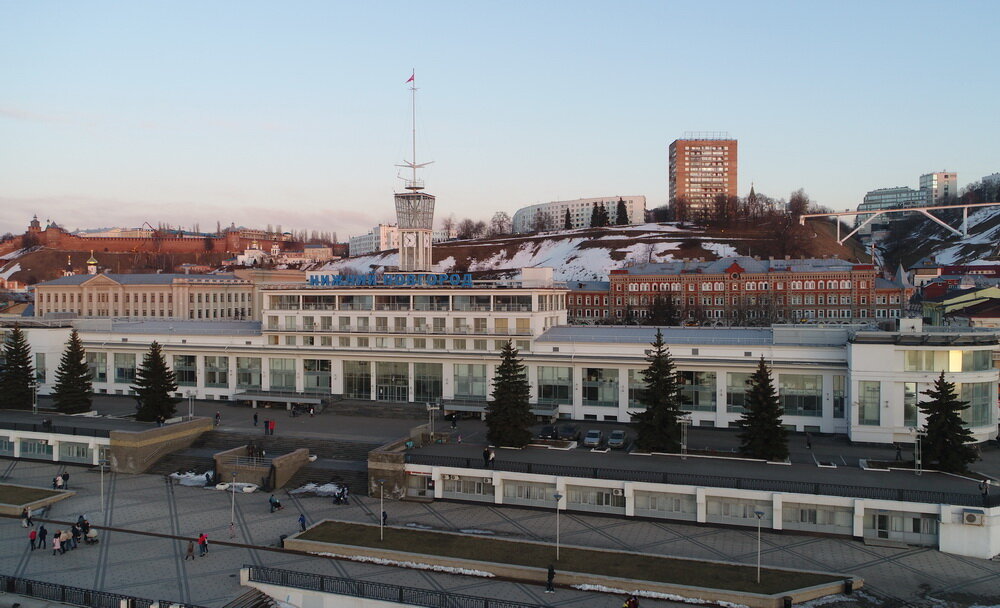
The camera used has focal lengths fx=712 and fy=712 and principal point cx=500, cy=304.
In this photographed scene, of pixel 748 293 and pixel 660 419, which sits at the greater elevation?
pixel 748 293

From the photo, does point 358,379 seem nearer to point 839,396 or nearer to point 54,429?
point 54,429

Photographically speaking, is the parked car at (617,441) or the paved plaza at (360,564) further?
the parked car at (617,441)

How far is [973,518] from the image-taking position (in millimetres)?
29625

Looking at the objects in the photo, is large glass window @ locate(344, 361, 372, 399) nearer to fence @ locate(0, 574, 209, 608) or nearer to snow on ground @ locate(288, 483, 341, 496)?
snow on ground @ locate(288, 483, 341, 496)

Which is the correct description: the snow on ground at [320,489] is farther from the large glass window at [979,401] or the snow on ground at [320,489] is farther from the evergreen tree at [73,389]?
the large glass window at [979,401]

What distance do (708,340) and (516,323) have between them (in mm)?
14754

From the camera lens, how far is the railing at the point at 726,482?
30.6m

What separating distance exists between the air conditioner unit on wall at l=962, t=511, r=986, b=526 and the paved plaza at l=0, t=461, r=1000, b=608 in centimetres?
152

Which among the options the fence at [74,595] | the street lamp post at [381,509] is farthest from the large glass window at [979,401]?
the fence at [74,595]

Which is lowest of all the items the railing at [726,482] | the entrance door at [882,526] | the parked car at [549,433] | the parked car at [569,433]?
the entrance door at [882,526]

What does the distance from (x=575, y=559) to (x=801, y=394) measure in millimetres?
26645

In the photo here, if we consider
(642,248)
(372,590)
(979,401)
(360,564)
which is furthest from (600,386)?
(642,248)

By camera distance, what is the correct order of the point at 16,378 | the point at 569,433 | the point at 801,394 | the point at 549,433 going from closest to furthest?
the point at 569,433 → the point at 549,433 → the point at 801,394 → the point at 16,378

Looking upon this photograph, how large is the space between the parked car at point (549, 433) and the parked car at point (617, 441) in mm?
3923
